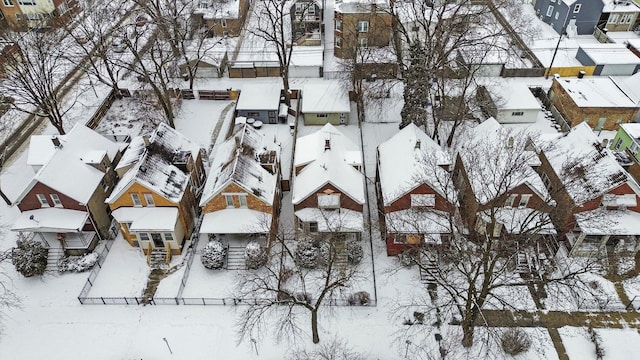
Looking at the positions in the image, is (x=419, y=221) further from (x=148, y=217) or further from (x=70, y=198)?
(x=70, y=198)

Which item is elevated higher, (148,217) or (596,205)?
(596,205)

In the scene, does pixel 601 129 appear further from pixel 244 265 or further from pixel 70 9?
pixel 70 9

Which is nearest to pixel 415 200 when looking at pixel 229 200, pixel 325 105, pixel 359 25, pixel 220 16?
pixel 229 200

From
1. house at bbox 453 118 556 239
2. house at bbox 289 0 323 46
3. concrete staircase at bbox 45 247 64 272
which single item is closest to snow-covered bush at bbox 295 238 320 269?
house at bbox 453 118 556 239

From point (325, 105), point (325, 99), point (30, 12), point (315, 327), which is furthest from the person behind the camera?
point (30, 12)

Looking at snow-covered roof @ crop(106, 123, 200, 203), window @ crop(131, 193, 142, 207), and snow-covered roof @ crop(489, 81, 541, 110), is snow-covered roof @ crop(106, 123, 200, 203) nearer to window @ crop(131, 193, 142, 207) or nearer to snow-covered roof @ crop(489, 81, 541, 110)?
window @ crop(131, 193, 142, 207)

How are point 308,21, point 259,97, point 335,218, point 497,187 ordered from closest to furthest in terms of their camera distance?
point 497,187 < point 335,218 < point 259,97 < point 308,21
